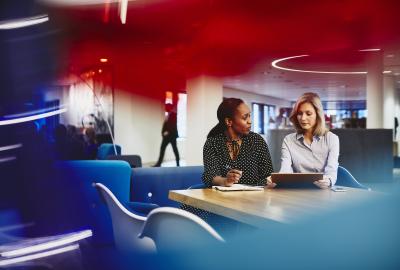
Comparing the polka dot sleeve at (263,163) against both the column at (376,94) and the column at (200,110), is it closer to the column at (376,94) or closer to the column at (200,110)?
the column at (200,110)

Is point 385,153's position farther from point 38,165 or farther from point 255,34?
point 38,165

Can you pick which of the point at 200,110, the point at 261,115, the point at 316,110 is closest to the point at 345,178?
the point at 316,110

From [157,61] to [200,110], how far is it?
3123 millimetres

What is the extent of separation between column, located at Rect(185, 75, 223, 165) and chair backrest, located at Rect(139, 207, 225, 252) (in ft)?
26.7

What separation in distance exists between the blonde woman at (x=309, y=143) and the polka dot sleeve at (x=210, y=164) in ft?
1.48

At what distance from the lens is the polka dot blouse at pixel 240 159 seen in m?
2.84

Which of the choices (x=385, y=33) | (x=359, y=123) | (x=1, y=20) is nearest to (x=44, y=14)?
(x=1, y=20)

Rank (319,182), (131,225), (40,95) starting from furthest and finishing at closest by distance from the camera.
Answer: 1. (40,95)
2. (319,182)
3. (131,225)

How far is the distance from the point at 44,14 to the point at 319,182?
7435 mm

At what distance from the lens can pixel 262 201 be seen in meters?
2.05

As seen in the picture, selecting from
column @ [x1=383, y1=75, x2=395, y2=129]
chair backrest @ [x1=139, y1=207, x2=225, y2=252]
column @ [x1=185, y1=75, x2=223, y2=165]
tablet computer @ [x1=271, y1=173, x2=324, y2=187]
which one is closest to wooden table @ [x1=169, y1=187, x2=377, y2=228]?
tablet computer @ [x1=271, y1=173, x2=324, y2=187]

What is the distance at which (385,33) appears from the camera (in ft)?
28.7

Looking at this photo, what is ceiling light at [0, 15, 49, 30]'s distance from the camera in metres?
7.37

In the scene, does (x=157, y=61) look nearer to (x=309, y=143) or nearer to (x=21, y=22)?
(x=21, y=22)
